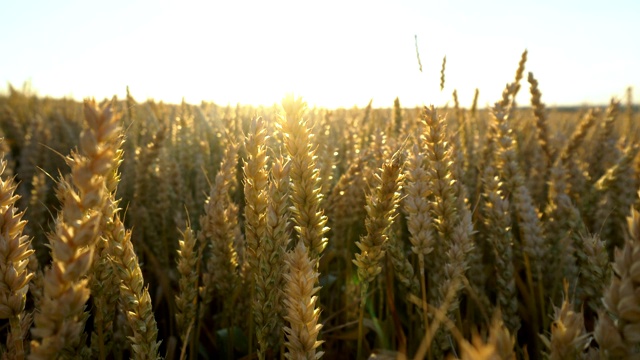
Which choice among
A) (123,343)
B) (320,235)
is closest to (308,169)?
(320,235)

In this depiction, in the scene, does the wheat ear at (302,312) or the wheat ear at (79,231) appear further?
the wheat ear at (302,312)

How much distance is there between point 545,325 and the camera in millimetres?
1443

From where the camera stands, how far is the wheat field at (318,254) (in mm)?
608

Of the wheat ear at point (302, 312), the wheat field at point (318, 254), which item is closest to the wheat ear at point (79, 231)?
the wheat field at point (318, 254)

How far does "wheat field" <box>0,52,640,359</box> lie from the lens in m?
0.61

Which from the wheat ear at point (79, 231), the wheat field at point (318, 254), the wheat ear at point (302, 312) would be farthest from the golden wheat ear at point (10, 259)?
the wheat ear at point (302, 312)

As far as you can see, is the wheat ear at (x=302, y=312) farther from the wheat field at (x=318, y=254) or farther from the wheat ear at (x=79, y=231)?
the wheat ear at (x=79, y=231)

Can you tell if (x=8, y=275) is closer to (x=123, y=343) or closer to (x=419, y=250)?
(x=123, y=343)

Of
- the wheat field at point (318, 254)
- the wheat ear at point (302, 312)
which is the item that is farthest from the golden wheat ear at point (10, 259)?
the wheat ear at point (302, 312)

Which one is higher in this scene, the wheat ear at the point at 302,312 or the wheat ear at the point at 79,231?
the wheat ear at the point at 79,231

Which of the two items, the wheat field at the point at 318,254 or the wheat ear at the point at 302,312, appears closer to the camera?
the wheat field at the point at 318,254

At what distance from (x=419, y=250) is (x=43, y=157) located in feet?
11.3

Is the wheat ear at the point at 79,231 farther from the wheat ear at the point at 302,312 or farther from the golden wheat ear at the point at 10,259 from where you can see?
the wheat ear at the point at 302,312

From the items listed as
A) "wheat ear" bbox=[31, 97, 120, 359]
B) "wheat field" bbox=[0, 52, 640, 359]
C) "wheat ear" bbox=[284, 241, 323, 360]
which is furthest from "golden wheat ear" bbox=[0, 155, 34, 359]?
"wheat ear" bbox=[284, 241, 323, 360]
